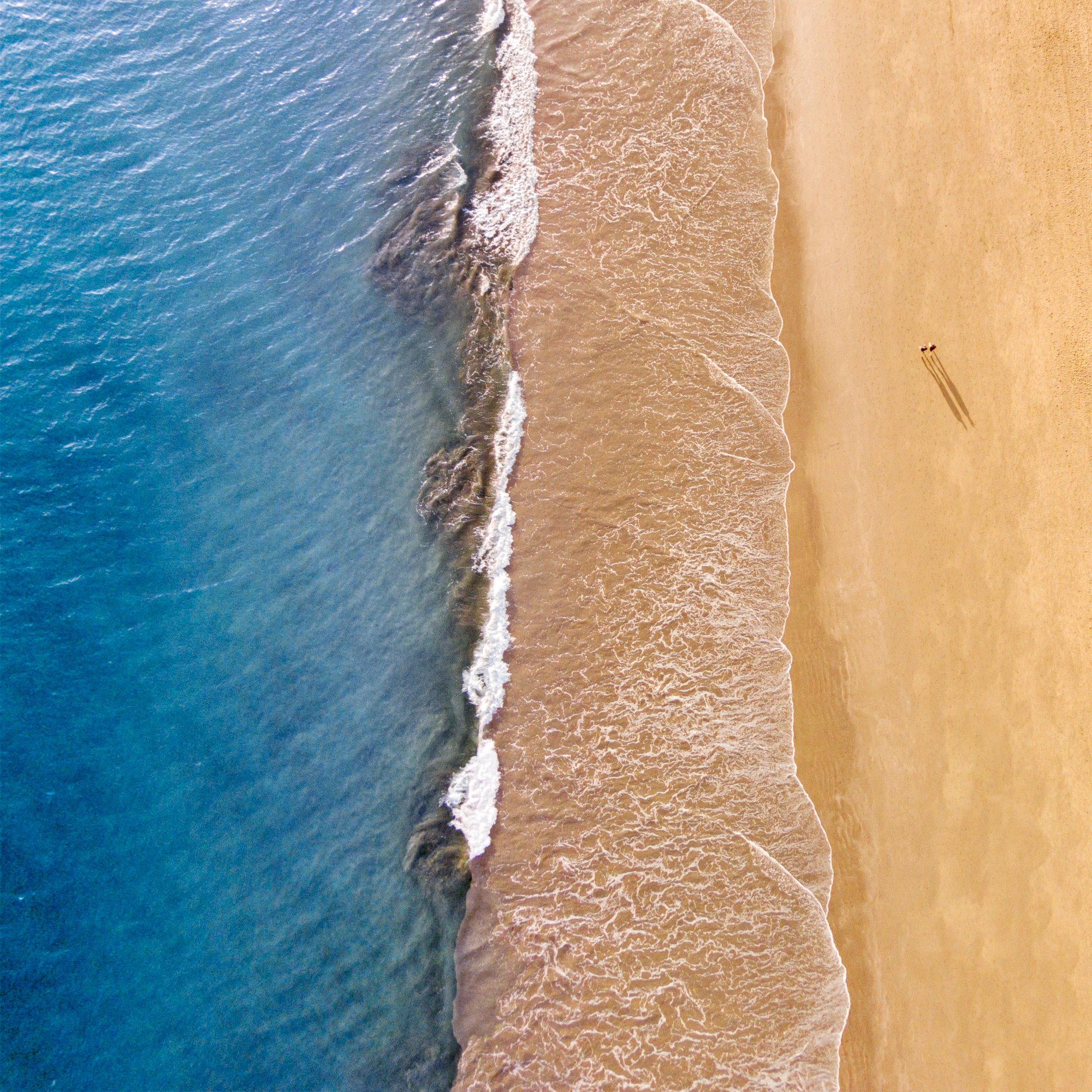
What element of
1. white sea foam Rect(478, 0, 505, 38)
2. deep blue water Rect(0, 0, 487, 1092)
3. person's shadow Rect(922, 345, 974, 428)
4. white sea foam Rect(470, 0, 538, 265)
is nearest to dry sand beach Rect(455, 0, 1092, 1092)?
person's shadow Rect(922, 345, 974, 428)

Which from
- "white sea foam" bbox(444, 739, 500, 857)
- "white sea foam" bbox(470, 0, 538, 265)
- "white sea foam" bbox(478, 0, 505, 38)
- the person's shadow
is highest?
"white sea foam" bbox(478, 0, 505, 38)

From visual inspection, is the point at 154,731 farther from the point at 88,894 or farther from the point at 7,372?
the point at 7,372

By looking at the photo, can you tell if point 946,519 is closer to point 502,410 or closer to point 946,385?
point 946,385

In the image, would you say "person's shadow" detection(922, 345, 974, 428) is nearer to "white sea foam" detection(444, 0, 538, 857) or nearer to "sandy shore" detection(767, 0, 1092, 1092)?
"sandy shore" detection(767, 0, 1092, 1092)

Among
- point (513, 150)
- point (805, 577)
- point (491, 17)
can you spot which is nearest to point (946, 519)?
point (805, 577)

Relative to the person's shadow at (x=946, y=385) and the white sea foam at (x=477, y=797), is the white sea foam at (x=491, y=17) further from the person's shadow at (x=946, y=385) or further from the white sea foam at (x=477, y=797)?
the white sea foam at (x=477, y=797)

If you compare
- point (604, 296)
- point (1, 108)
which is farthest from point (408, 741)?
point (1, 108)
